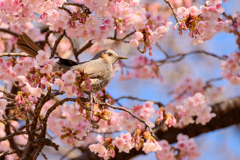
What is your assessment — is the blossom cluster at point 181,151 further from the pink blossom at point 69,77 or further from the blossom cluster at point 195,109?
the pink blossom at point 69,77

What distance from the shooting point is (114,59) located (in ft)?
9.55

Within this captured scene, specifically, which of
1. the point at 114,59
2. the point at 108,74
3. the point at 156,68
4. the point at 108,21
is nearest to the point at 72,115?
the point at 108,74

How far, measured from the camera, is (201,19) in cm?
210

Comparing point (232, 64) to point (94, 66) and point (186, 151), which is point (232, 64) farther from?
point (94, 66)

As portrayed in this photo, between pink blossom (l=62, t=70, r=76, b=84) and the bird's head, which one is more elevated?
A: the bird's head

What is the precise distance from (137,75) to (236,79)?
144 cm

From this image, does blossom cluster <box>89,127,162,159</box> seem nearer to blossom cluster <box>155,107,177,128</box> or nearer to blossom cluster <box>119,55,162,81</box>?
blossom cluster <box>155,107,177,128</box>

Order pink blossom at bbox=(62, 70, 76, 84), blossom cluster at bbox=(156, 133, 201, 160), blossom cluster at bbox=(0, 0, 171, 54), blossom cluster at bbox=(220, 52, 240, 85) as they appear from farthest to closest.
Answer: blossom cluster at bbox=(220, 52, 240, 85) < blossom cluster at bbox=(156, 133, 201, 160) < blossom cluster at bbox=(0, 0, 171, 54) < pink blossom at bbox=(62, 70, 76, 84)

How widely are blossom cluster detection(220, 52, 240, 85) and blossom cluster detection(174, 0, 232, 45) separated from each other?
57.7 inches

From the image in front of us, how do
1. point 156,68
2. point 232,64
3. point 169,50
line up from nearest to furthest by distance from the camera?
point 232,64
point 156,68
point 169,50

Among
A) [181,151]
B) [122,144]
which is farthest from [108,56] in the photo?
[181,151]

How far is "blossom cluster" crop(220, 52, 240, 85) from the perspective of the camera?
3.49 m

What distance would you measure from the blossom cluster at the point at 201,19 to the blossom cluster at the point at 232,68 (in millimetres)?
1465

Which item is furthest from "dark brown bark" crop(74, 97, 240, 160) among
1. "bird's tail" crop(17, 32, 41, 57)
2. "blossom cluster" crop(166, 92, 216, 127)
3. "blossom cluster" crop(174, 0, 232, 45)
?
"bird's tail" crop(17, 32, 41, 57)
